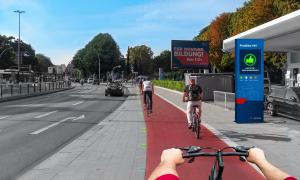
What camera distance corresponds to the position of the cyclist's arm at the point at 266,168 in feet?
9.28

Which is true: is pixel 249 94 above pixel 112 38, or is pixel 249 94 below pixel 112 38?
below

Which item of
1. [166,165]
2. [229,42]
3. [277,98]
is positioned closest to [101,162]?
[166,165]

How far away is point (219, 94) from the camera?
29172 millimetres

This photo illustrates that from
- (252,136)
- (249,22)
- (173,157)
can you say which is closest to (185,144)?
(252,136)

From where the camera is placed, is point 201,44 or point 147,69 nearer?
point 201,44

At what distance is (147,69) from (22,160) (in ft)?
484

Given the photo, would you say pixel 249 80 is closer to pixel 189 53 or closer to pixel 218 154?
pixel 218 154

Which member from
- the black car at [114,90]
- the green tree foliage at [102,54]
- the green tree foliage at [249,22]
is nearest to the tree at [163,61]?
the green tree foliage at [102,54]

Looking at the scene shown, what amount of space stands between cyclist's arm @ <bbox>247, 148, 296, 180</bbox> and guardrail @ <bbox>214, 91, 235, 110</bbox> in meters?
21.6

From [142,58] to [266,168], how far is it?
15746 centimetres

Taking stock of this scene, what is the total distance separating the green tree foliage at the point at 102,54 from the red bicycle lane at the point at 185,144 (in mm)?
131540

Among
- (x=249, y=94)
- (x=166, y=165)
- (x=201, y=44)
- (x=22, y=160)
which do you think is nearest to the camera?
(x=166, y=165)

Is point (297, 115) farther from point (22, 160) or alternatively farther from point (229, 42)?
point (22, 160)

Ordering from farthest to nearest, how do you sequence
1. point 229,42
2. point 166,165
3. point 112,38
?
point 112,38 < point 229,42 < point 166,165
